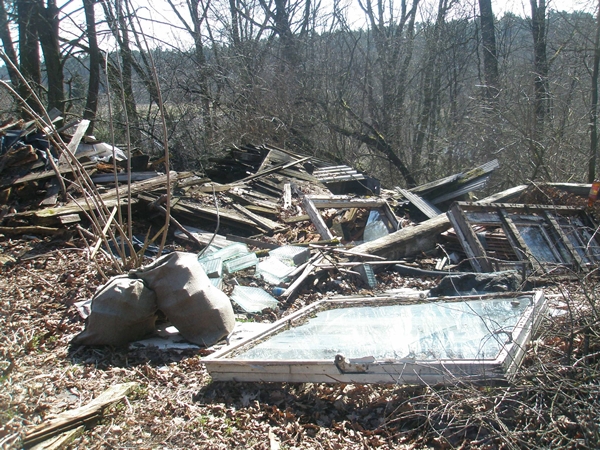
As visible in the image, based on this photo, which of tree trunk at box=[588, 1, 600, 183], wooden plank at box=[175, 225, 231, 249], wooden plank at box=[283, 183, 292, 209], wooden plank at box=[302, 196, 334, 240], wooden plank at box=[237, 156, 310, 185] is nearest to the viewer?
wooden plank at box=[175, 225, 231, 249]

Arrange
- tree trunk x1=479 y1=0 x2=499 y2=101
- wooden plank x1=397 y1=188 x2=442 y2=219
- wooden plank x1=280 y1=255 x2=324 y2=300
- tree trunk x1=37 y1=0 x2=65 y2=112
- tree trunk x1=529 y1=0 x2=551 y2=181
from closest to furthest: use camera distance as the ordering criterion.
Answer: wooden plank x1=280 y1=255 x2=324 y2=300
wooden plank x1=397 y1=188 x2=442 y2=219
tree trunk x1=529 y1=0 x2=551 y2=181
tree trunk x1=37 y1=0 x2=65 y2=112
tree trunk x1=479 y1=0 x2=499 y2=101

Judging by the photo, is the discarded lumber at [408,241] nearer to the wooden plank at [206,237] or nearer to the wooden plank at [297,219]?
the wooden plank at [297,219]

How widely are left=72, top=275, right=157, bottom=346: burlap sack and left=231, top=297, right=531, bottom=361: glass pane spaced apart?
38.3 inches

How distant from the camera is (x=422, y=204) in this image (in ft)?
28.0

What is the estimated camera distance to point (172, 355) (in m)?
4.01

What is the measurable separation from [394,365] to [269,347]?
0.95 m

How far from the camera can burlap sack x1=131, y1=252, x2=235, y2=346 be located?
4039 millimetres

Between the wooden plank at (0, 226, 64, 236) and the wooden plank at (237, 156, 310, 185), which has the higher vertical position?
the wooden plank at (237, 156, 310, 185)

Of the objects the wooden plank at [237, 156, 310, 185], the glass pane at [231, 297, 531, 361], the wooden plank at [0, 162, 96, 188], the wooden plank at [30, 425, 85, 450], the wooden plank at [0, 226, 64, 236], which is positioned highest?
the wooden plank at [0, 162, 96, 188]

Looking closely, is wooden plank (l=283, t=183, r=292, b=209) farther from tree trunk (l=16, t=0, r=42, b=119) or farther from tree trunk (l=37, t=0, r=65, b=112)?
tree trunk (l=16, t=0, r=42, b=119)

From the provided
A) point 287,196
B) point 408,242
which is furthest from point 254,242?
point 408,242

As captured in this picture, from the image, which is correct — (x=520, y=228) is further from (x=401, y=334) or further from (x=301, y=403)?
(x=301, y=403)

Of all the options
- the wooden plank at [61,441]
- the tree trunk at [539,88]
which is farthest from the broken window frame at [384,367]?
the tree trunk at [539,88]

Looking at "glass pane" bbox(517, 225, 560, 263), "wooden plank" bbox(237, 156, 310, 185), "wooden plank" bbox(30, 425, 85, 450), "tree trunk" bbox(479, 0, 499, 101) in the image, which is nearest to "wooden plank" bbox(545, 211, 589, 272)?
"glass pane" bbox(517, 225, 560, 263)
